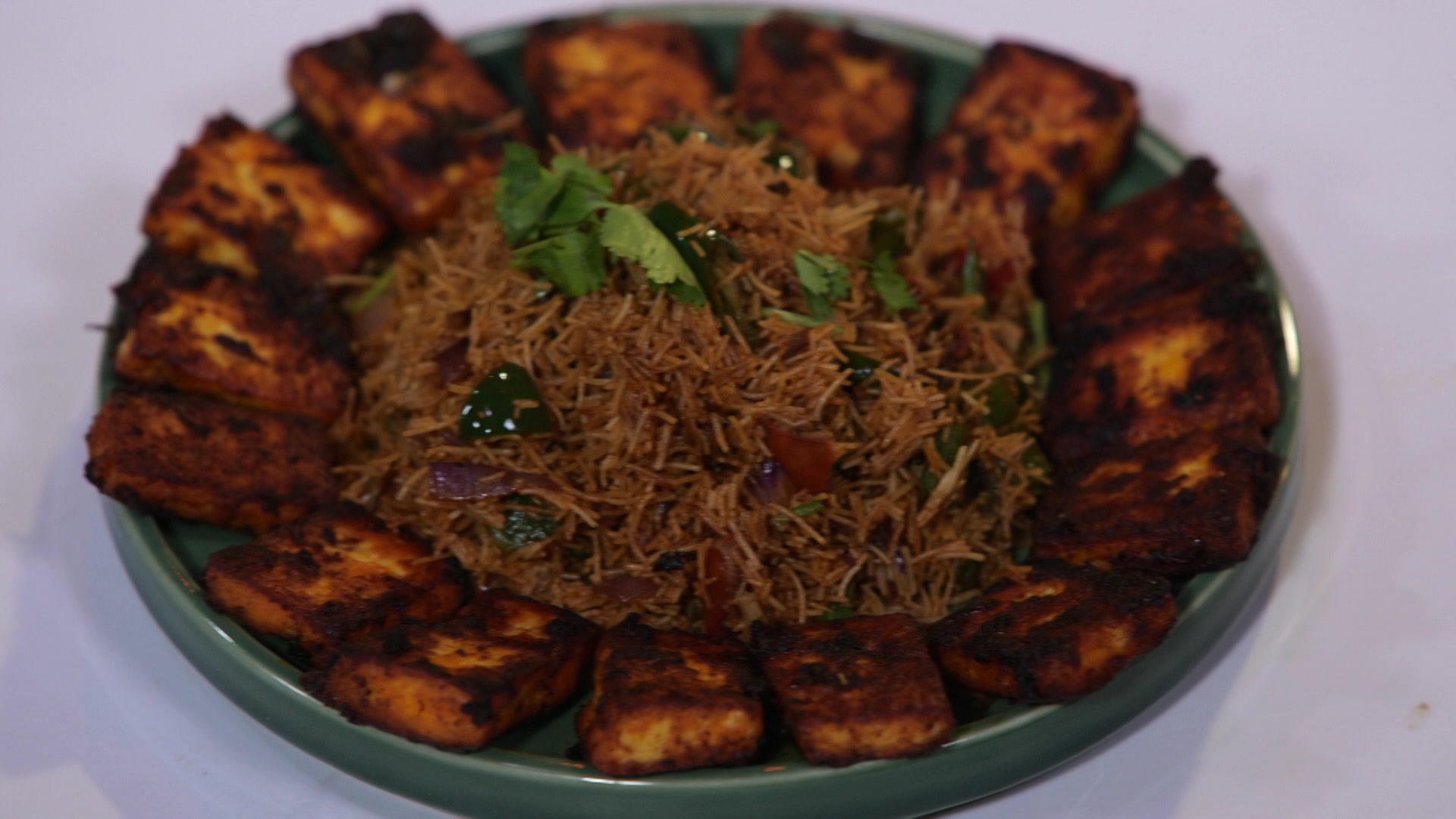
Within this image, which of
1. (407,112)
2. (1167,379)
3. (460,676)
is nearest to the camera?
(460,676)

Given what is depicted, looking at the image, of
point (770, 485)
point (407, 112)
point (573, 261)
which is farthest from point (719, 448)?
point (407, 112)

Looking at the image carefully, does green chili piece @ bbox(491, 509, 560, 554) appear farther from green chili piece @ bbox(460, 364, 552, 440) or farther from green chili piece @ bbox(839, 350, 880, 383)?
green chili piece @ bbox(839, 350, 880, 383)

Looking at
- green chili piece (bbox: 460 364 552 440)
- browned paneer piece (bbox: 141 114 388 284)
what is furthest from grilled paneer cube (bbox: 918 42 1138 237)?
browned paneer piece (bbox: 141 114 388 284)

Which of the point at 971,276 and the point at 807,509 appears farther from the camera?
the point at 971,276

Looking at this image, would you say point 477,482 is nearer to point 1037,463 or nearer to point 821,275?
point 821,275

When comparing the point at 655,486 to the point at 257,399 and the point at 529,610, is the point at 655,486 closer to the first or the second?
the point at 529,610

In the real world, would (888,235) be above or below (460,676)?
above

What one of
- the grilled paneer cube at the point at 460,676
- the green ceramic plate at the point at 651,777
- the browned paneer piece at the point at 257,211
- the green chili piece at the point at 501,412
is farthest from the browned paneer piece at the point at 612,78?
the grilled paneer cube at the point at 460,676
